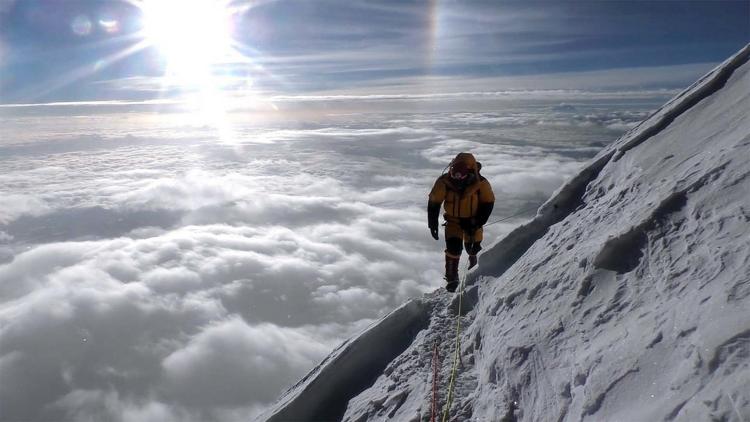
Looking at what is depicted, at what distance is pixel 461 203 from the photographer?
23.7 feet

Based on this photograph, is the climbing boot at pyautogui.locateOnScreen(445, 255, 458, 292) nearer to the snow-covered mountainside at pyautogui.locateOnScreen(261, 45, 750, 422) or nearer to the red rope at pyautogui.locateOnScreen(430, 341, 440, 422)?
the snow-covered mountainside at pyautogui.locateOnScreen(261, 45, 750, 422)

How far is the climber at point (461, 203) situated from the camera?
7.00m

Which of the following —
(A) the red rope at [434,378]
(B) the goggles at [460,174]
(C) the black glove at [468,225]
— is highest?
(B) the goggles at [460,174]

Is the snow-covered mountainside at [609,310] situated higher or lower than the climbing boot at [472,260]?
lower

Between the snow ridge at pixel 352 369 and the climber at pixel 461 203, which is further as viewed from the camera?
the climber at pixel 461 203

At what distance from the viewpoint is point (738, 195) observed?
145 inches

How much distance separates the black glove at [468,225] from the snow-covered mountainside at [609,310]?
A: 51 cm

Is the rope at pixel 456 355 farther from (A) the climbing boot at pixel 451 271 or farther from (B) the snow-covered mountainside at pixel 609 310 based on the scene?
(A) the climbing boot at pixel 451 271

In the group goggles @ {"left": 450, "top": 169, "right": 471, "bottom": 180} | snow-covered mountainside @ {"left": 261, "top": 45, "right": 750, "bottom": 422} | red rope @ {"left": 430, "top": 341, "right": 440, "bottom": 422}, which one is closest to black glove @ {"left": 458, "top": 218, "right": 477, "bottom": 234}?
snow-covered mountainside @ {"left": 261, "top": 45, "right": 750, "bottom": 422}

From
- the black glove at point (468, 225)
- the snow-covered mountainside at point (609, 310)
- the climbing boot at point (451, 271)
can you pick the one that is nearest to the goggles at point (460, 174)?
the black glove at point (468, 225)

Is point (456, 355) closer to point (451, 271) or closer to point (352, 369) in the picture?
point (352, 369)

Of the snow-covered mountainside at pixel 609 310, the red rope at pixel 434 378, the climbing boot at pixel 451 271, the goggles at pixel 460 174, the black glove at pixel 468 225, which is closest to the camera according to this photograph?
the snow-covered mountainside at pixel 609 310

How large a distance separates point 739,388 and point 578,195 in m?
5.38

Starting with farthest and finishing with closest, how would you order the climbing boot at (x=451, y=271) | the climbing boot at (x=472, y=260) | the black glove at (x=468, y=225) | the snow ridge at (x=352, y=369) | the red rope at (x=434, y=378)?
the climbing boot at (x=472, y=260) < the climbing boot at (x=451, y=271) < the black glove at (x=468, y=225) < the snow ridge at (x=352, y=369) < the red rope at (x=434, y=378)
